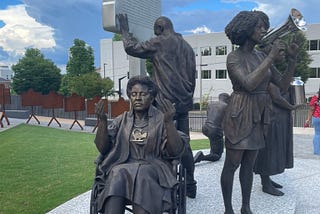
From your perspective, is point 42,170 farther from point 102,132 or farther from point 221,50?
point 221,50

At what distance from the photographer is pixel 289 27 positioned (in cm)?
→ 363

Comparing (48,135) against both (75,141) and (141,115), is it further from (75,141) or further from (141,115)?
(141,115)

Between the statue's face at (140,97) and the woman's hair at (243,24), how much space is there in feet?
3.27

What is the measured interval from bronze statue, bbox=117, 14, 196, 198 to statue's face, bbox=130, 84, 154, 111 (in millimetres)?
912

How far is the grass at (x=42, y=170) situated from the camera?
5.29 metres

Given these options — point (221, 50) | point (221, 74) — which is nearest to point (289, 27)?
point (221, 74)

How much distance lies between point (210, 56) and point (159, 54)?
32.2 m

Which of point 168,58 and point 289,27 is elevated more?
point 289,27

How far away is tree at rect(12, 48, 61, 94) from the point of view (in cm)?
3347

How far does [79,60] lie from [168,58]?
1398 inches

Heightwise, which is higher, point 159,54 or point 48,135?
point 159,54

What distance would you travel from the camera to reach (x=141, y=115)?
127 inches

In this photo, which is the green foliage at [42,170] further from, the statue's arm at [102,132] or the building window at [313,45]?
the building window at [313,45]

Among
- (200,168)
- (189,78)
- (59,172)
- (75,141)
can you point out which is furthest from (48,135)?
(189,78)
